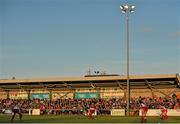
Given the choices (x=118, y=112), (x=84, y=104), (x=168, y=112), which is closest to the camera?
(x=168, y=112)

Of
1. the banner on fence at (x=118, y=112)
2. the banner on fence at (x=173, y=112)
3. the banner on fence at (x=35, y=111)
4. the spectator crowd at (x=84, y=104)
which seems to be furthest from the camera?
the banner on fence at (x=35, y=111)

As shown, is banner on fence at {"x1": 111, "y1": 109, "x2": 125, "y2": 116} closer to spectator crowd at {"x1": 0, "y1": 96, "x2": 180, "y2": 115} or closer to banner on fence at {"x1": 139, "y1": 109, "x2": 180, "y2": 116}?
spectator crowd at {"x1": 0, "y1": 96, "x2": 180, "y2": 115}

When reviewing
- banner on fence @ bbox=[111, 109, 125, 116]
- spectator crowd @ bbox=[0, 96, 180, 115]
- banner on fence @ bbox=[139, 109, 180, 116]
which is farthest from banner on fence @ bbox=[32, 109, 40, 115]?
banner on fence @ bbox=[139, 109, 180, 116]

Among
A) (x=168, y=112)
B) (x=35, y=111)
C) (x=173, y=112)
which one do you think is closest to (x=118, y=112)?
(x=168, y=112)

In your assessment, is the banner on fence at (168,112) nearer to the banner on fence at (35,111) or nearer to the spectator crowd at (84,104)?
the spectator crowd at (84,104)

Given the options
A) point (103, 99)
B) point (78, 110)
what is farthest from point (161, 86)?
point (78, 110)

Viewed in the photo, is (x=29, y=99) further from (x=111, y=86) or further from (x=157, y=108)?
(x=157, y=108)

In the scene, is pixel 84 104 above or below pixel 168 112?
above

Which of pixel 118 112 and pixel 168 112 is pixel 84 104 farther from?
pixel 168 112

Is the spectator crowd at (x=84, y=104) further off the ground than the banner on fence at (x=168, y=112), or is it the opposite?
the spectator crowd at (x=84, y=104)

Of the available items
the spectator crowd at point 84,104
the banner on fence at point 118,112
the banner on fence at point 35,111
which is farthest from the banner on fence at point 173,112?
the banner on fence at point 35,111

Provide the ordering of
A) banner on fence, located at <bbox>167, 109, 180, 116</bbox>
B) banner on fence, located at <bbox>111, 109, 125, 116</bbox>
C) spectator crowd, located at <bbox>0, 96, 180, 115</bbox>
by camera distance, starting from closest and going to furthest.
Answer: banner on fence, located at <bbox>167, 109, 180, 116</bbox>, banner on fence, located at <bbox>111, 109, 125, 116</bbox>, spectator crowd, located at <bbox>0, 96, 180, 115</bbox>

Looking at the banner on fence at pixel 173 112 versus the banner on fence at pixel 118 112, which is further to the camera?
the banner on fence at pixel 118 112

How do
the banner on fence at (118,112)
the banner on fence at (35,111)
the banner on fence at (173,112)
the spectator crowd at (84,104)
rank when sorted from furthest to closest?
the banner on fence at (35,111) → the spectator crowd at (84,104) → the banner on fence at (118,112) → the banner on fence at (173,112)
